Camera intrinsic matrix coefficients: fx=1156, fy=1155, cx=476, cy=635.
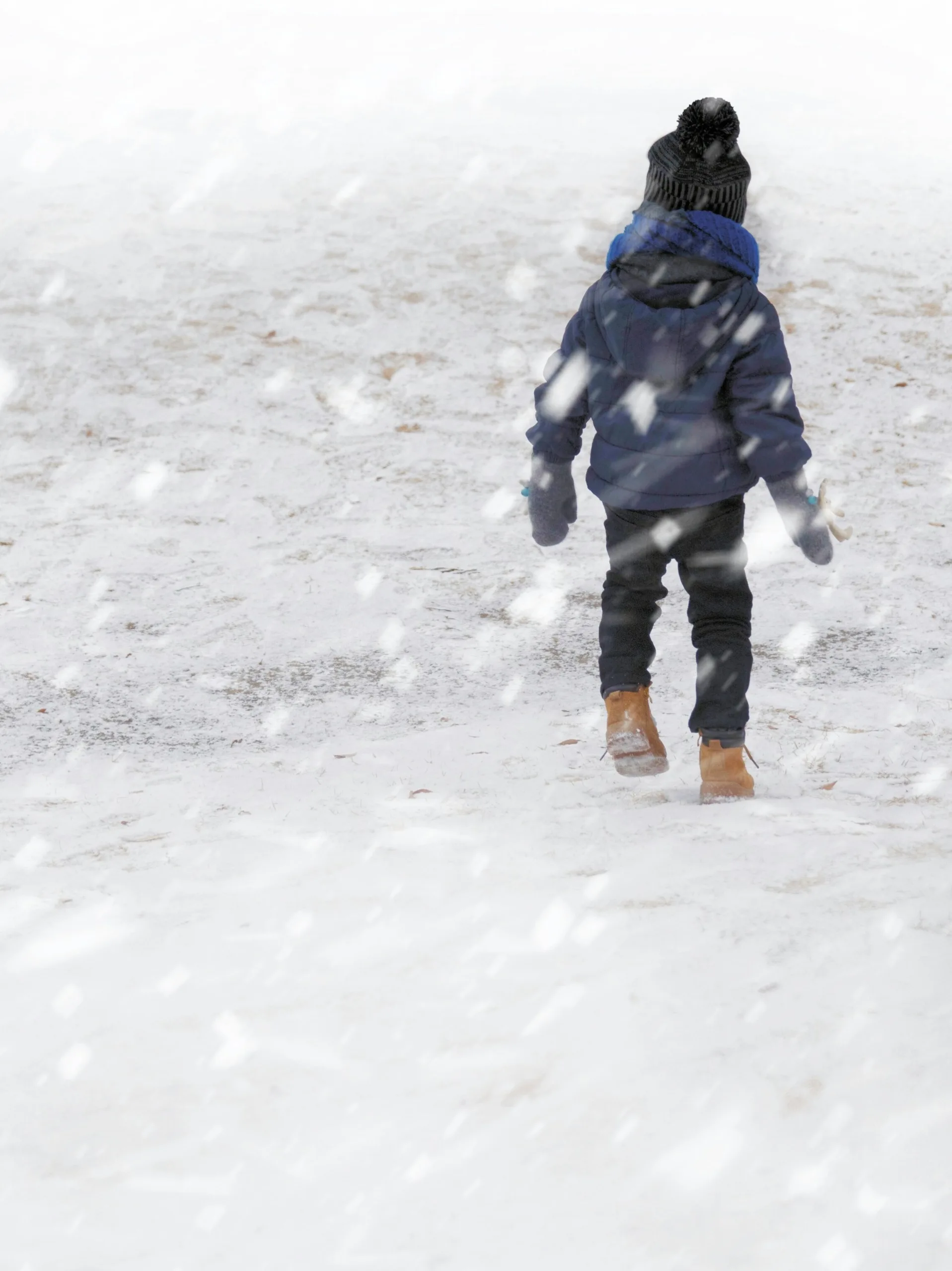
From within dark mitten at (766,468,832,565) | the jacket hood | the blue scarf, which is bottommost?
dark mitten at (766,468,832,565)

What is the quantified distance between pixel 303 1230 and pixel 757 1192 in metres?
0.75

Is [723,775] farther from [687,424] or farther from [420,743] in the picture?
[420,743]

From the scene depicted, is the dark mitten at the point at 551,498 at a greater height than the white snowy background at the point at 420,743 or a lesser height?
greater

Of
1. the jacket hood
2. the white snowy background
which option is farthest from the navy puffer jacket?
the white snowy background

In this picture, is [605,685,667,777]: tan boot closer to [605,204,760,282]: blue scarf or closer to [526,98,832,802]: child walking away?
[526,98,832,802]: child walking away

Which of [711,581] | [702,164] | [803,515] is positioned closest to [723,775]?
[711,581]

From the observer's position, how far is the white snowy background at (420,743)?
2000 mm

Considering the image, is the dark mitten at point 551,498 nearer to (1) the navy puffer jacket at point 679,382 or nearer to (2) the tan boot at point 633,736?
(1) the navy puffer jacket at point 679,382

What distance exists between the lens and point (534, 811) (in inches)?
139

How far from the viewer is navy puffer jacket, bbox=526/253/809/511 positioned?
123 inches

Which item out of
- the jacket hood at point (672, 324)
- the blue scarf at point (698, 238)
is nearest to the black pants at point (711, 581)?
the jacket hood at point (672, 324)

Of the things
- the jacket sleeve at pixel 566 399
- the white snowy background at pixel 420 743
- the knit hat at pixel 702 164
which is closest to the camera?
the white snowy background at pixel 420 743

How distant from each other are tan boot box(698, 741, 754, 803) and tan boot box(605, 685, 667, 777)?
0.75 ft

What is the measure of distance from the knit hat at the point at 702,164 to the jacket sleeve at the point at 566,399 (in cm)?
36
